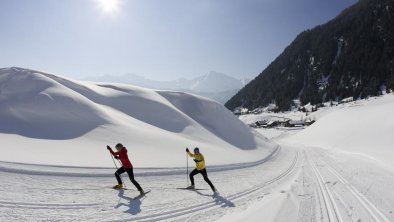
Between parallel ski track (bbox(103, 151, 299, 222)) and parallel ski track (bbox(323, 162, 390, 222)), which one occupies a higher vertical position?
parallel ski track (bbox(103, 151, 299, 222))

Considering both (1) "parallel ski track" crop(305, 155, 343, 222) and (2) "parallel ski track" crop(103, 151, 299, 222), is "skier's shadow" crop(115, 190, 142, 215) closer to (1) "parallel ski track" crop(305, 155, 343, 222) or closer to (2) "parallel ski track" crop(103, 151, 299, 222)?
(2) "parallel ski track" crop(103, 151, 299, 222)

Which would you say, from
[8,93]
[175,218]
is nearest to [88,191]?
[175,218]

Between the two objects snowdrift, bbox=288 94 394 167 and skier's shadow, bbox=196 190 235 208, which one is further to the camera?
snowdrift, bbox=288 94 394 167

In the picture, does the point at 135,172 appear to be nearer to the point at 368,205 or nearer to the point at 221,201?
the point at 221,201

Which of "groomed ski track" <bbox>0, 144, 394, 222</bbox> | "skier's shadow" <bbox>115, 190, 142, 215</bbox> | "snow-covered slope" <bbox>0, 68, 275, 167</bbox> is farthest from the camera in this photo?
"snow-covered slope" <bbox>0, 68, 275, 167</bbox>

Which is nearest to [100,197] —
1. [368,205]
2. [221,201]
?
[221,201]

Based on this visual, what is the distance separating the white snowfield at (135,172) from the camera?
10594mm

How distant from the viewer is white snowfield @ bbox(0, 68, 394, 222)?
10.6 m

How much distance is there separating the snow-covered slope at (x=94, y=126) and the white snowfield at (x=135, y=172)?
0.27 feet

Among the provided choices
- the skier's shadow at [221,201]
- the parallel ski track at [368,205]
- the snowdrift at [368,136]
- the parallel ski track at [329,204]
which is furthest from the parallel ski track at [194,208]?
the snowdrift at [368,136]

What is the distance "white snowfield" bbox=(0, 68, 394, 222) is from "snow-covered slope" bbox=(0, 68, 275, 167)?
0.08 m

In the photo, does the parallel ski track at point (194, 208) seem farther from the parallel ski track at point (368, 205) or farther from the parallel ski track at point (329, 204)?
the parallel ski track at point (368, 205)

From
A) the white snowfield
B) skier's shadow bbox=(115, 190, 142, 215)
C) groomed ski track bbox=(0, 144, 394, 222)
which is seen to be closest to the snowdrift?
the white snowfield

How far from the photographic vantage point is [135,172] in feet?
54.6
